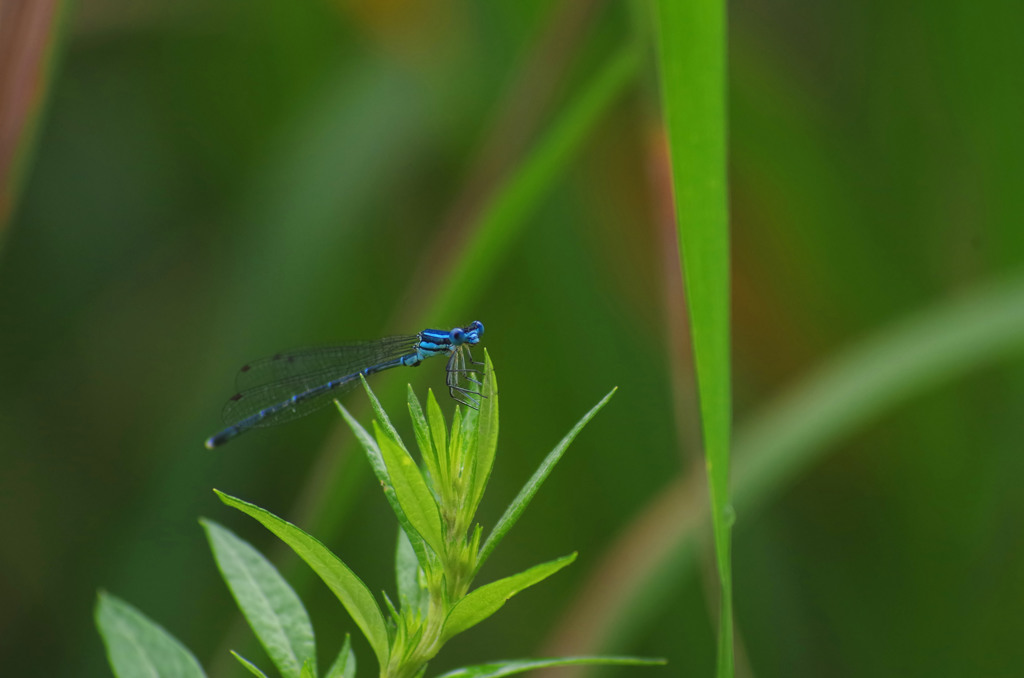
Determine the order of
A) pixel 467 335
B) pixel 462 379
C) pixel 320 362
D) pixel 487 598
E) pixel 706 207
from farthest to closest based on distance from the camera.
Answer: pixel 320 362 < pixel 467 335 < pixel 462 379 < pixel 706 207 < pixel 487 598

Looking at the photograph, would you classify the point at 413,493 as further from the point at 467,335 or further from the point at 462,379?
the point at 467,335

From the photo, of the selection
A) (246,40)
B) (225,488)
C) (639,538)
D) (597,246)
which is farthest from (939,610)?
(246,40)

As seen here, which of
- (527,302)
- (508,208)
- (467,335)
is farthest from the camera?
(527,302)

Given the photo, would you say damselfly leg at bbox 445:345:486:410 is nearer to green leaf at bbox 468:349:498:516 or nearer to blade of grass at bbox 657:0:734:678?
green leaf at bbox 468:349:498:516

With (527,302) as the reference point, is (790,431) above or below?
below

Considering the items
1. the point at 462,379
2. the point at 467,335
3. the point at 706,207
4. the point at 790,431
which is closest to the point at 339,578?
the point at 706,207

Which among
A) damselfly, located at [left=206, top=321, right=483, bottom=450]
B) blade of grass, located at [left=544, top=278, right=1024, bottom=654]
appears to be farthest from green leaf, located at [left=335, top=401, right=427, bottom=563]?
damselfly, located at [left=206, top=321, right=483, bottom=450]
